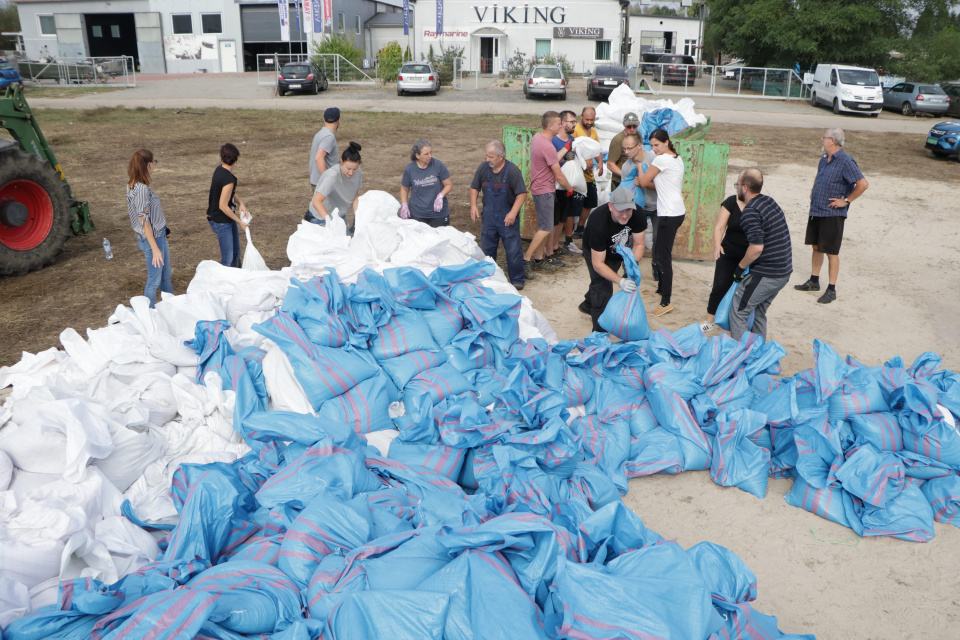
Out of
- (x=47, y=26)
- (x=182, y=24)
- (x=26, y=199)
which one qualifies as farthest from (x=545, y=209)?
(x=47, y=26)

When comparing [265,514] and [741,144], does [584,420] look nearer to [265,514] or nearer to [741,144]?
[265,514]

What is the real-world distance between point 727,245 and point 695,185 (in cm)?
227

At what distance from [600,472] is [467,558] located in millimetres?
1544

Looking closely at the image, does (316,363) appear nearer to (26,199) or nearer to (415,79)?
(26,199)

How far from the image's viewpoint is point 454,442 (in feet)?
12.4

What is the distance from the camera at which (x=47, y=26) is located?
122 ft

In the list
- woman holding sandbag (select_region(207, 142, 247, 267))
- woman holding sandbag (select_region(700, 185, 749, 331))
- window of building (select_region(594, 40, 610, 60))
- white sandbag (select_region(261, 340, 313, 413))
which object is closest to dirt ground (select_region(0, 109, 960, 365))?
woman holding sandbag (select_region(207, 142, 247, 267))

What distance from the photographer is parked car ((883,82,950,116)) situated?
21.2 metres

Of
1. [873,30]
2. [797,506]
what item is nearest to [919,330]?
[797,506]

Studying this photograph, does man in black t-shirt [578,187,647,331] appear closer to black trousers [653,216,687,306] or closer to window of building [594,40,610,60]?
black trousers [653,216,687,306]

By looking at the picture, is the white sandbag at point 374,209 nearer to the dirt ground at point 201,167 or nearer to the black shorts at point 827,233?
the dirt ground at point 201,167

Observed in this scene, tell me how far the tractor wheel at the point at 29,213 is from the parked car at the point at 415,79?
18651 millimetres

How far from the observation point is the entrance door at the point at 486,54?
3750 centimetres

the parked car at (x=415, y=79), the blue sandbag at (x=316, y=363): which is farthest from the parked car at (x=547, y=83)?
the blue sandbag at (x=316, y=363)
